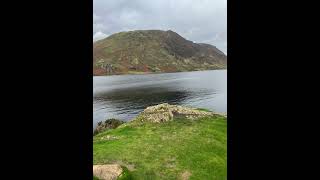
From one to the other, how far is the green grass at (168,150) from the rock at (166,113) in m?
1.91

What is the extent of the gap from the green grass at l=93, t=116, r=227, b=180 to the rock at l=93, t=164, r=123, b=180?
116cm

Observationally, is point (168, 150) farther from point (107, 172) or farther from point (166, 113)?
point (166, 113)

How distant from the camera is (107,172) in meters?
17.0

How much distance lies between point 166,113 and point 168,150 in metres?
12.6

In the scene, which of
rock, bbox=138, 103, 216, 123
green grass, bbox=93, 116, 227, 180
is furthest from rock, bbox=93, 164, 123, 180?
rock, bbox=138, 103, 216, 123

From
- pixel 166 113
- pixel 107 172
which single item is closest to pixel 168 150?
pixel 107 172

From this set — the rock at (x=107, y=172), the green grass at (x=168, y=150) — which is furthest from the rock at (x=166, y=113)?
the rock at (x=107, y=172)

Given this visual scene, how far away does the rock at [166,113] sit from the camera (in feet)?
114
